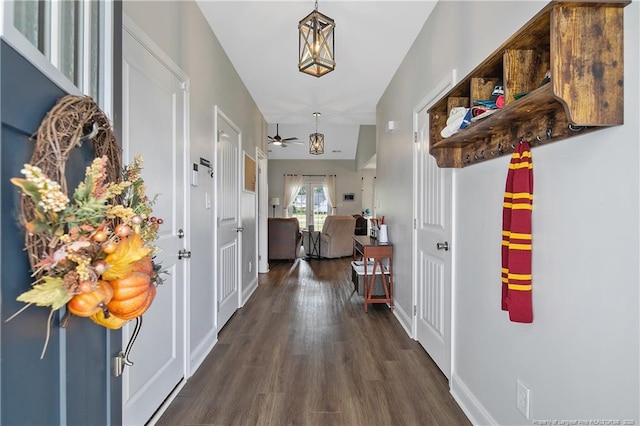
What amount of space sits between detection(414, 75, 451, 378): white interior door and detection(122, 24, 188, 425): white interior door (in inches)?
69.3

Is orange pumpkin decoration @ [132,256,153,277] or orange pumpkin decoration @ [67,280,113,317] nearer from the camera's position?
orange pumpkin decoration @ [67,280,113,317]

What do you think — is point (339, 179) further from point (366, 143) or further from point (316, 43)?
point (316, 43)

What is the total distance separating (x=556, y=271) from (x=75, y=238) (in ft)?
4.87

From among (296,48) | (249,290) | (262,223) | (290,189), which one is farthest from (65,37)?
(290,189)

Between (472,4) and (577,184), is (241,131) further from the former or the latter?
(577,184)

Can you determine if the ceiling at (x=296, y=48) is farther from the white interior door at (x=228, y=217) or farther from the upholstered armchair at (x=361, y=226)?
the upholstered armchair at (x=361, y=226)

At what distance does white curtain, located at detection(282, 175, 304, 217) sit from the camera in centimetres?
1105

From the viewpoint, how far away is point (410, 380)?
85.4 inches

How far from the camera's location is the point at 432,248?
96.2 inches

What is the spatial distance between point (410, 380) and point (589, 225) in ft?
5.30

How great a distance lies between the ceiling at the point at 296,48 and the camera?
7.78 feet

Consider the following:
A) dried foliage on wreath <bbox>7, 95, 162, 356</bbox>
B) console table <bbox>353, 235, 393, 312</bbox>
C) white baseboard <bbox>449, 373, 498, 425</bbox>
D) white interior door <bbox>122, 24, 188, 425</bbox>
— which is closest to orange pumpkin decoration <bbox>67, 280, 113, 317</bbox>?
dried foliage on wreath <bbox>7, 95, 162, 356</bbox>

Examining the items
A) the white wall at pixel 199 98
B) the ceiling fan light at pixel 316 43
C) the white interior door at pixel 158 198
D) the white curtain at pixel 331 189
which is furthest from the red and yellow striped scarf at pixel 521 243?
the white curtain at pixel 331 189

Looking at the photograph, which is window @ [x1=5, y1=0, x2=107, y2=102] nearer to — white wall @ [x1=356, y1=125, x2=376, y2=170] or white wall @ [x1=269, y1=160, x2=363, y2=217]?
white wall @ [x1=356, y1=125, x2=376, y2=170]
